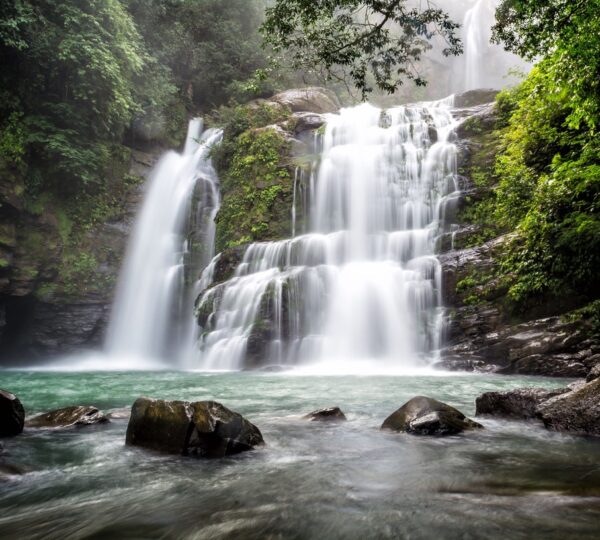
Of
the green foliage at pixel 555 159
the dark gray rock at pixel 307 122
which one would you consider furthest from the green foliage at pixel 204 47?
the green foliage at pixel 555 159

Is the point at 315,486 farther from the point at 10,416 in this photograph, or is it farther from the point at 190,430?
the point at 10,416

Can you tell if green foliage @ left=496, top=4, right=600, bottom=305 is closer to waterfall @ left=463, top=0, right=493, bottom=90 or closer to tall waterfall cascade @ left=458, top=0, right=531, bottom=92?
tall waterfall cascade @ left=458, top=0, right=531, bottom=92

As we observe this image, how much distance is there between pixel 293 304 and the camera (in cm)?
1438

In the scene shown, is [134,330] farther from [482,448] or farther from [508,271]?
[482,448]

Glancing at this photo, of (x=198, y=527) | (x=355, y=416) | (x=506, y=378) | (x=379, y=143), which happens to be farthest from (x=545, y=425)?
(x=379, y=143)

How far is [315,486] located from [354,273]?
11.8 meters

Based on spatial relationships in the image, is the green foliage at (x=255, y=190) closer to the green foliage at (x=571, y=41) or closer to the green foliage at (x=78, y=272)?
the green foliage at (x=78, y=272)

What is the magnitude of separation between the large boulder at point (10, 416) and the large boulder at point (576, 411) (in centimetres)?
612

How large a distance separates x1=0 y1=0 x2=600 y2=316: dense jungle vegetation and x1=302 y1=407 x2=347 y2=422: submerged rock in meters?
5.71

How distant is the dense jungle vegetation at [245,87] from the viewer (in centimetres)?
779

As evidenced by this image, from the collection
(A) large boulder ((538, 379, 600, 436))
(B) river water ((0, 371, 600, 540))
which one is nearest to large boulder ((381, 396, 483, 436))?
(B) river water ((0, 371, 600, 540))

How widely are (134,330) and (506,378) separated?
1542cm

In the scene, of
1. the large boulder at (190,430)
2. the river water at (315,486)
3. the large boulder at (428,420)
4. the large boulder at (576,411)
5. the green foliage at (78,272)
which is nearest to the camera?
the river water at (315,486)

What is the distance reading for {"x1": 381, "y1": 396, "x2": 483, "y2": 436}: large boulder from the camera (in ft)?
15.5
